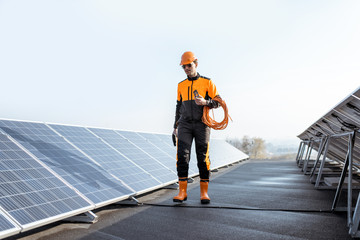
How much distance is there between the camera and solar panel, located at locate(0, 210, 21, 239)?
2.49 meters

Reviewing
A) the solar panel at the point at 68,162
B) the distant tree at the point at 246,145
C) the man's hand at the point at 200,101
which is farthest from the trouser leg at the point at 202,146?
the distant tree at the point at 246,145

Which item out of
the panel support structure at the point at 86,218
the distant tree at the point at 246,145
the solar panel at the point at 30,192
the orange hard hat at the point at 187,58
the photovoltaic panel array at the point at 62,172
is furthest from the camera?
the distant tree at the point at 246,145

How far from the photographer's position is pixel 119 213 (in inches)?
152

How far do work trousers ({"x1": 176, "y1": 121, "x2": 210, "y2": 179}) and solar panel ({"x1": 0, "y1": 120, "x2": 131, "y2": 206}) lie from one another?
947mm

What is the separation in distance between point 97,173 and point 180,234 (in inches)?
75.2

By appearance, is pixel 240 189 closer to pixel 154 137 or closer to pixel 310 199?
pixel 310 199

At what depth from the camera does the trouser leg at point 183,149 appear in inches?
186

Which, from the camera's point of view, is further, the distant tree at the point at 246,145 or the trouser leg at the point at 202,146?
the distant tree at the point at 246,145

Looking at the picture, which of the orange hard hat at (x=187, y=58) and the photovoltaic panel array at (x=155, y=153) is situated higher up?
the orange hard hat at (x=187, y=58)

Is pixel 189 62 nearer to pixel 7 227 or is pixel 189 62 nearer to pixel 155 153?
pixel 155 153

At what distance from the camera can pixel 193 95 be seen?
477 centimetres

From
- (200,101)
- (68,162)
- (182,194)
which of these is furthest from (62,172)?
(200,101)

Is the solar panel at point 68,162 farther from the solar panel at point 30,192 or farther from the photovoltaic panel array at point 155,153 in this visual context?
the photovoltaic panel array at point 155,153

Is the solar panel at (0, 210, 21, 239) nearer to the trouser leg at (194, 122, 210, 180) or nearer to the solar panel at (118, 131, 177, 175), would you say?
the trouser leg at (194, 122, 210, 180)
